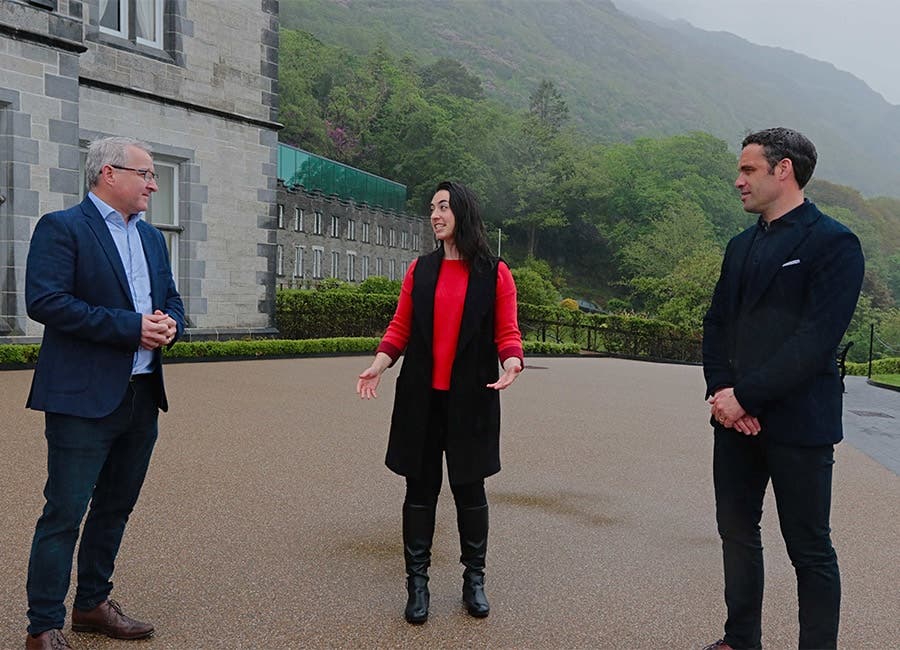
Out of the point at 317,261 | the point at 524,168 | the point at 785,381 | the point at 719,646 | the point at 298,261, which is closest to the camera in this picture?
the point at 785,381

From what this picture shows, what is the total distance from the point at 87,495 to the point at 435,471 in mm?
1441

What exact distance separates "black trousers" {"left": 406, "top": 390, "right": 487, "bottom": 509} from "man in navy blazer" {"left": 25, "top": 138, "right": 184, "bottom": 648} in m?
1.16

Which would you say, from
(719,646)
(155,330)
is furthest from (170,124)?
(719,646)

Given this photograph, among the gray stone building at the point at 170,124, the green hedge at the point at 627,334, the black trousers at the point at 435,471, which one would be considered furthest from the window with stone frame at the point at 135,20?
the green hedge at the point at 627,334

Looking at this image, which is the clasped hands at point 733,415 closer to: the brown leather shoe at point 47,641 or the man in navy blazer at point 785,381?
the man in navy blazer at point 785,381

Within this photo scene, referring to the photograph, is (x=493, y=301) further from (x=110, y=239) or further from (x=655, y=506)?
(x=655, y=506)

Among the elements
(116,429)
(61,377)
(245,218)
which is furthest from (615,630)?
(245,218)

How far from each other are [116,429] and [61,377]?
0.29 m

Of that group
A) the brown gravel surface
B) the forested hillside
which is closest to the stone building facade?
the forested hillside

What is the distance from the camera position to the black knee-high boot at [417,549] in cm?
343

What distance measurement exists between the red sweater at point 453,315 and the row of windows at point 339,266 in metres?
36.1

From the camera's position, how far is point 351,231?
49.5 metres

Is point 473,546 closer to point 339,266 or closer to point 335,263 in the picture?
point 335,263

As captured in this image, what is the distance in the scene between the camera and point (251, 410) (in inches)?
344
